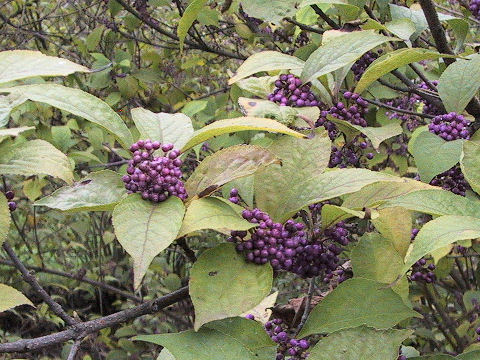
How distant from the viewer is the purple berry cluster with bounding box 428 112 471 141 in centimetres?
137

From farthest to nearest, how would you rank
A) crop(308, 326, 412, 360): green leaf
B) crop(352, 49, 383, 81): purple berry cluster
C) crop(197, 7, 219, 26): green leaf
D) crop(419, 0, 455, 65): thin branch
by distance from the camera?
crop(197, 7, 219, 26): green leaf
crop(352, 49, 383, 81): purple berry cluster
crop(419, 0, 455, 65): thin branch
crop(308, 326, 412, 360): green leaf

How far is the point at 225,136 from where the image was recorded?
2465 millimetres

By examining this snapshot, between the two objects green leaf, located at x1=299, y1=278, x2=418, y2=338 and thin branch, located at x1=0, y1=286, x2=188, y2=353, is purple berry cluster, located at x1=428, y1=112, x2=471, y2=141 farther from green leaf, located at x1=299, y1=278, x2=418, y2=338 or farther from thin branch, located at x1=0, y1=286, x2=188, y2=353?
thin branch, located at x1=0, y1=286, x2=188, y2=353

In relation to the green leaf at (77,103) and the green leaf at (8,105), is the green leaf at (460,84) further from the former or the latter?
the green leaf at (8,105)

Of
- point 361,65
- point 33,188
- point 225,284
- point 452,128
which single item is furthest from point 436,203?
point 33,188

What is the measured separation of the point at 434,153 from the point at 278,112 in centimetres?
35

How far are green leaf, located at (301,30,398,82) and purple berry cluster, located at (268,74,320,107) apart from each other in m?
0.06

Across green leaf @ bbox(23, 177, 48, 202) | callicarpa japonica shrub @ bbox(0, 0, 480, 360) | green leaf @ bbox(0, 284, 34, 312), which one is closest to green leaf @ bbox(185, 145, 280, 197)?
callicarpa japonica shrub @ bbox(0, 0, 480, 360)

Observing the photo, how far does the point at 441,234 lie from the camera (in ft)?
2.75

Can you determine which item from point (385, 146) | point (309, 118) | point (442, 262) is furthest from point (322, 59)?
point (385, 146)

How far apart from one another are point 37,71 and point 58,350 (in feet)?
13.1

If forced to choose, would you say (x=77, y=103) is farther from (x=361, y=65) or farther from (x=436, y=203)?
(x=361, y=65)

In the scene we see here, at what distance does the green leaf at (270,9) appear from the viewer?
66.2 inches

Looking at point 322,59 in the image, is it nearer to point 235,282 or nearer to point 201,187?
point 201,187
